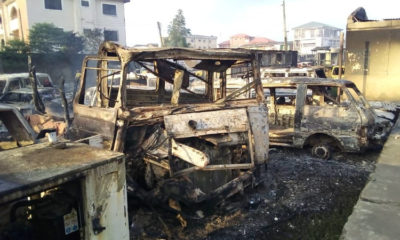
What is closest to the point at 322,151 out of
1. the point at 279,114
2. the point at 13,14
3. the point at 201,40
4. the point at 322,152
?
the point at 322,152

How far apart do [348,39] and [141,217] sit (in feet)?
44.8

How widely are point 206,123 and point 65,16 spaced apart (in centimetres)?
2790

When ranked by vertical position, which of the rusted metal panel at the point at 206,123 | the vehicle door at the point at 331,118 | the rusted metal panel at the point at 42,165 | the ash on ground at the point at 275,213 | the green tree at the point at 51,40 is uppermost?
the green tree at the point at 51,40

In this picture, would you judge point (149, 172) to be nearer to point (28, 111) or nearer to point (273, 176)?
point (273, 176)

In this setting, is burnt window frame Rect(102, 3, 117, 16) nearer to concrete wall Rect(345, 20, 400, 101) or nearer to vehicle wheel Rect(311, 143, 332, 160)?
concrete wall Rect(345, 20, 400, 101)

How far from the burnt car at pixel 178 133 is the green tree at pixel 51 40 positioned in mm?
20772

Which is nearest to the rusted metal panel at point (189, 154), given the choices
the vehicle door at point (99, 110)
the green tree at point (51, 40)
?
the vehicle door at point (99, 110)

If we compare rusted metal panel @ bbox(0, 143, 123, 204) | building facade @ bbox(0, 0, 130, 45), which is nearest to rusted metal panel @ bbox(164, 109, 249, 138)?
rusted metal panel @ bbox(0, 143, 123, 204)

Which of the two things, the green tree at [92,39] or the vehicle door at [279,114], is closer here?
the vehicle door at [279,114]

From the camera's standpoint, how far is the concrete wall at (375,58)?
45.4ft

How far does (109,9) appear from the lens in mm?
30859

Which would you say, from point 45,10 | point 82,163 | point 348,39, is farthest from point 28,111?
point 45,10

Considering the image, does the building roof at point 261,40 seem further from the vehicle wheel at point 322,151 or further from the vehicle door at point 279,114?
the vehicle wheel at point 322,151

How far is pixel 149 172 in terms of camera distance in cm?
437
